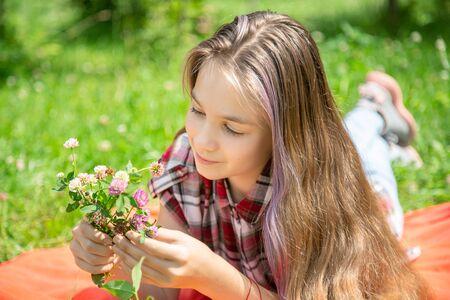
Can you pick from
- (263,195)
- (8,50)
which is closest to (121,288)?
(263,195)

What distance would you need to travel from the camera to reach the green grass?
9.92 ft

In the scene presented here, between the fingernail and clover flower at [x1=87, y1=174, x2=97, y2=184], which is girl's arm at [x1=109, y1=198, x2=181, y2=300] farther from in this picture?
clover flower at [x1=87, y1=174, x2=97, y2=184]

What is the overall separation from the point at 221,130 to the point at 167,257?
1.13ft

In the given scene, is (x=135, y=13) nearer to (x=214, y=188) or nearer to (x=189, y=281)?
(x=214, y=188)

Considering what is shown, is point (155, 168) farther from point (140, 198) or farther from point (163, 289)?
point (163, 289)

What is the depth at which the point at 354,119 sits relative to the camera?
10.3ft

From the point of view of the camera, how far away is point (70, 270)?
8.11 ft

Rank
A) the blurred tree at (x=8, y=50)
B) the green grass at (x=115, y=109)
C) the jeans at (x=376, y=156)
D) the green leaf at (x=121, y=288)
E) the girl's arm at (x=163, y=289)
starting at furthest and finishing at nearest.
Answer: the blurred tree at (x=8, y=50)
the green grass at (x=115, y=109)
the jeans at (x=376, y=156)
the girl's arm at (x=163, y=289)
the green leaf at (x=121, y=288)

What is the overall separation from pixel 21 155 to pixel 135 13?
1.99 meters

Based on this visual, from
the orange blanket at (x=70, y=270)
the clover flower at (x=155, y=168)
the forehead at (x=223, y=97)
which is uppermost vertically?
the forehead at (x=223, y=97)

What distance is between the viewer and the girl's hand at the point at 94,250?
1.78 meters

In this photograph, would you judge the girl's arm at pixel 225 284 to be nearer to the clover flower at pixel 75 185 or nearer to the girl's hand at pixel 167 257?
the girl's hand at pixel 167 257

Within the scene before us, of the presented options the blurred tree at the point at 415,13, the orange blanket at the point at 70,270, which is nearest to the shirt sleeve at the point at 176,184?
the orange blanket at the point at 70,270

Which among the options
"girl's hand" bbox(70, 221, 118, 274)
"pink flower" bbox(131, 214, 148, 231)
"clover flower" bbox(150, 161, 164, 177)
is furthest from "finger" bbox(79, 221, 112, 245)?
"clover flower" bbox(150, 161, 164, 177)
